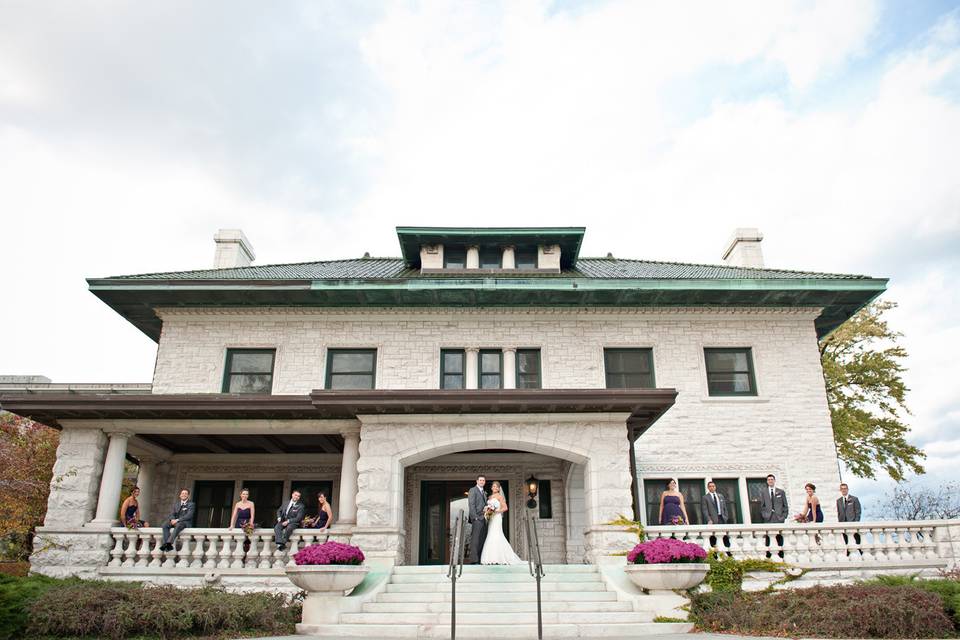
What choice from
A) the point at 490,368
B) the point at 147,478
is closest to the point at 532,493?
the point at 490,368

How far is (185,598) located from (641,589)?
7255mm

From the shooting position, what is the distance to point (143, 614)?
35.2 feet

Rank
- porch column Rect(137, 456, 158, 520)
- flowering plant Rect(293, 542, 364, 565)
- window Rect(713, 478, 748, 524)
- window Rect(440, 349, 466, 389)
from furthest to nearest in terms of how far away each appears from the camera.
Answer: window Rect(440, 349, 466, 389) → porch column Rect(137, 456, 158, 520) → window Rect(713, 478, 748, 524) → flowering plant Rect(293, 542, 364, 565)

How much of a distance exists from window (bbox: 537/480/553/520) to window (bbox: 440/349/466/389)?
10.2 feet

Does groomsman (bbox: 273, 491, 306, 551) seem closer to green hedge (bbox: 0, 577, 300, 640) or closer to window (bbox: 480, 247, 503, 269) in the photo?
green hedge (bbox: 0, 577, 300, 640)

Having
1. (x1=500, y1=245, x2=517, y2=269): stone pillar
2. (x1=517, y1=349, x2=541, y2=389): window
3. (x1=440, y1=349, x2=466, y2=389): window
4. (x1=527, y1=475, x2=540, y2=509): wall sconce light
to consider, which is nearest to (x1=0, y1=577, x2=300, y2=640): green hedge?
(x1=527, y1=475, x2=540, y2=509): wall sconce light

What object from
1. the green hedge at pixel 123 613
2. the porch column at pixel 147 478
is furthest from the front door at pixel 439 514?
the porch column at pixel 147 478

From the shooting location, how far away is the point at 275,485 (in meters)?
18.5

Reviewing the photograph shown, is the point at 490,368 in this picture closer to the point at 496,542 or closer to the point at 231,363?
the point at 496,542

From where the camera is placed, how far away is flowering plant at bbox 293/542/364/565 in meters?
11.5

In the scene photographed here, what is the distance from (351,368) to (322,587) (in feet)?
24.9

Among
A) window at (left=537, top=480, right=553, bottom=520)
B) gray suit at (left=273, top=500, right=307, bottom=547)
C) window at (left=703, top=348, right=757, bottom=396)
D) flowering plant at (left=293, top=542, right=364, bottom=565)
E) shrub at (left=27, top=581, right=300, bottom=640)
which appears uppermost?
window at (left=703, top=348, right=757, bottom=396)

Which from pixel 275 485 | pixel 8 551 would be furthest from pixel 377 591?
pixel 8 551

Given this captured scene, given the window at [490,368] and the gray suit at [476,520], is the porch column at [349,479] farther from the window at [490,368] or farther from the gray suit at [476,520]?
the window at [490,368]
